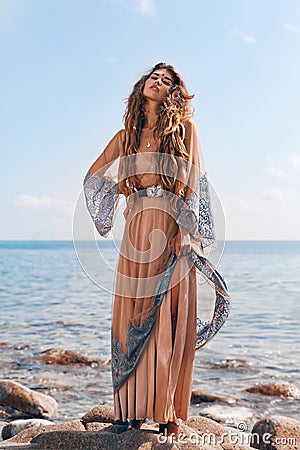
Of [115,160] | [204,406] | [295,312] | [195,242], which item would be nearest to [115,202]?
[115,160]

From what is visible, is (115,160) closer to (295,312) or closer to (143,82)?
(143,82)

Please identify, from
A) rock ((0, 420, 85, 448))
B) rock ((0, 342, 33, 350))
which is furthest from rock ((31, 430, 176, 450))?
rock ((0, 342, 33, 350))

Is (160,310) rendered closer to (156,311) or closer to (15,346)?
(156,311)

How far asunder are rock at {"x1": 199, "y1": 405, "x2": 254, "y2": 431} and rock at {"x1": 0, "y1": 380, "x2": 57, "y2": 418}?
5.00 feet

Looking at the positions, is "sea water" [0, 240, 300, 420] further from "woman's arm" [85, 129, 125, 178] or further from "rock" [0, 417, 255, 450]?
"rock" [0, 417, 255, 450]

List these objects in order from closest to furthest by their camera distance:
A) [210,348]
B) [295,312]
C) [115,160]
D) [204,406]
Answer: [115,160], [204,406], [210,348], [295,312]

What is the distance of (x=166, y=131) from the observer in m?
3.88

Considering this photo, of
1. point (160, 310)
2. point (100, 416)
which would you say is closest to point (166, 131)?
point (160, 310)

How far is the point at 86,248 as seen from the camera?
4113 millimetres

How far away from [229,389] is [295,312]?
332 inches

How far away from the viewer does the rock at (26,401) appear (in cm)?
666

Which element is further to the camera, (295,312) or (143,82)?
(295,312)

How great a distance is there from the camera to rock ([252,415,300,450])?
4.78 m

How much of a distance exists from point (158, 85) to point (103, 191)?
722 millimetres
